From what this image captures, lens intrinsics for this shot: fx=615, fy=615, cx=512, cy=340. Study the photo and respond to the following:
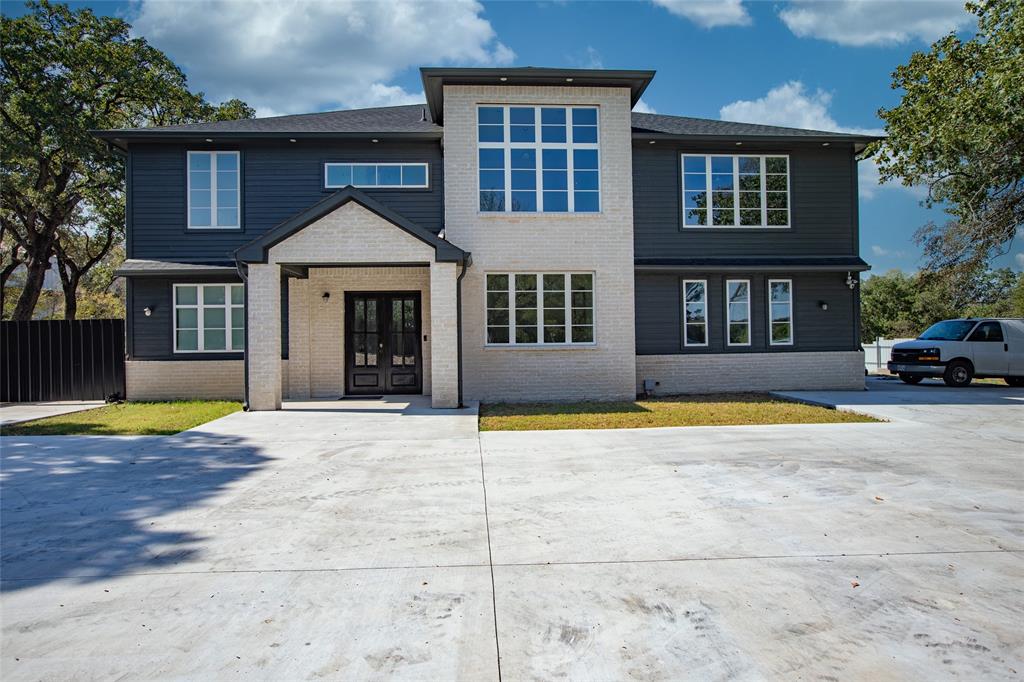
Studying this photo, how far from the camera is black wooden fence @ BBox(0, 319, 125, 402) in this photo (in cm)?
1402

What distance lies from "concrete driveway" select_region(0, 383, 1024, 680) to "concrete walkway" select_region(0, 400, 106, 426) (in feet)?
15.3

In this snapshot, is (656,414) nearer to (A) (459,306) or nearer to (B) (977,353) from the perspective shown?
(A) (459,306)

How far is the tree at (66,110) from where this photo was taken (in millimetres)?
20719

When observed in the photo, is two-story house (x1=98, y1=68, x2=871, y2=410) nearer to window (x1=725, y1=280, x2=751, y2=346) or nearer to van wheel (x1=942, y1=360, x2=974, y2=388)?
window (x1=725, y1=280, x2=751, y2=346)

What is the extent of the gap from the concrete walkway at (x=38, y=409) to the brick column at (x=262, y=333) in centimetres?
380

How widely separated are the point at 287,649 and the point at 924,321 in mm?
54295

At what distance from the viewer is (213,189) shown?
14531 mm

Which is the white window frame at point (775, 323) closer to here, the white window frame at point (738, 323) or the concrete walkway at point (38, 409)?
the white window frame at point (738, 323)

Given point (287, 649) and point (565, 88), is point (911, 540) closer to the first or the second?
point (287, 649)

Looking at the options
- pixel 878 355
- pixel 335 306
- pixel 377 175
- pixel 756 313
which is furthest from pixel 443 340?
pixel 878 355

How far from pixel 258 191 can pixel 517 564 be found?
42.3 feet

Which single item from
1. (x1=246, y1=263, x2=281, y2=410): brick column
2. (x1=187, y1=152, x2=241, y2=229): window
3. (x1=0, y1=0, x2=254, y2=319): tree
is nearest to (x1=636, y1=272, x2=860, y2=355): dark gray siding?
(x1=246, y1=263, x2=281, y2=410): brick column

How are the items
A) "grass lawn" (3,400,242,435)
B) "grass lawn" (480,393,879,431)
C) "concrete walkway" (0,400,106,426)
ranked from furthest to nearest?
"concrete walkway" (0,400,106,426) → "grass lawn" (480,393,879,431) → "grass lawn" (3,400,242,435)

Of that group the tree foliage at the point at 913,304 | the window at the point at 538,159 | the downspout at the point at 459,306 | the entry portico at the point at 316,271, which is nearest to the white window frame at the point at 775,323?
the window at the point at 538,159
